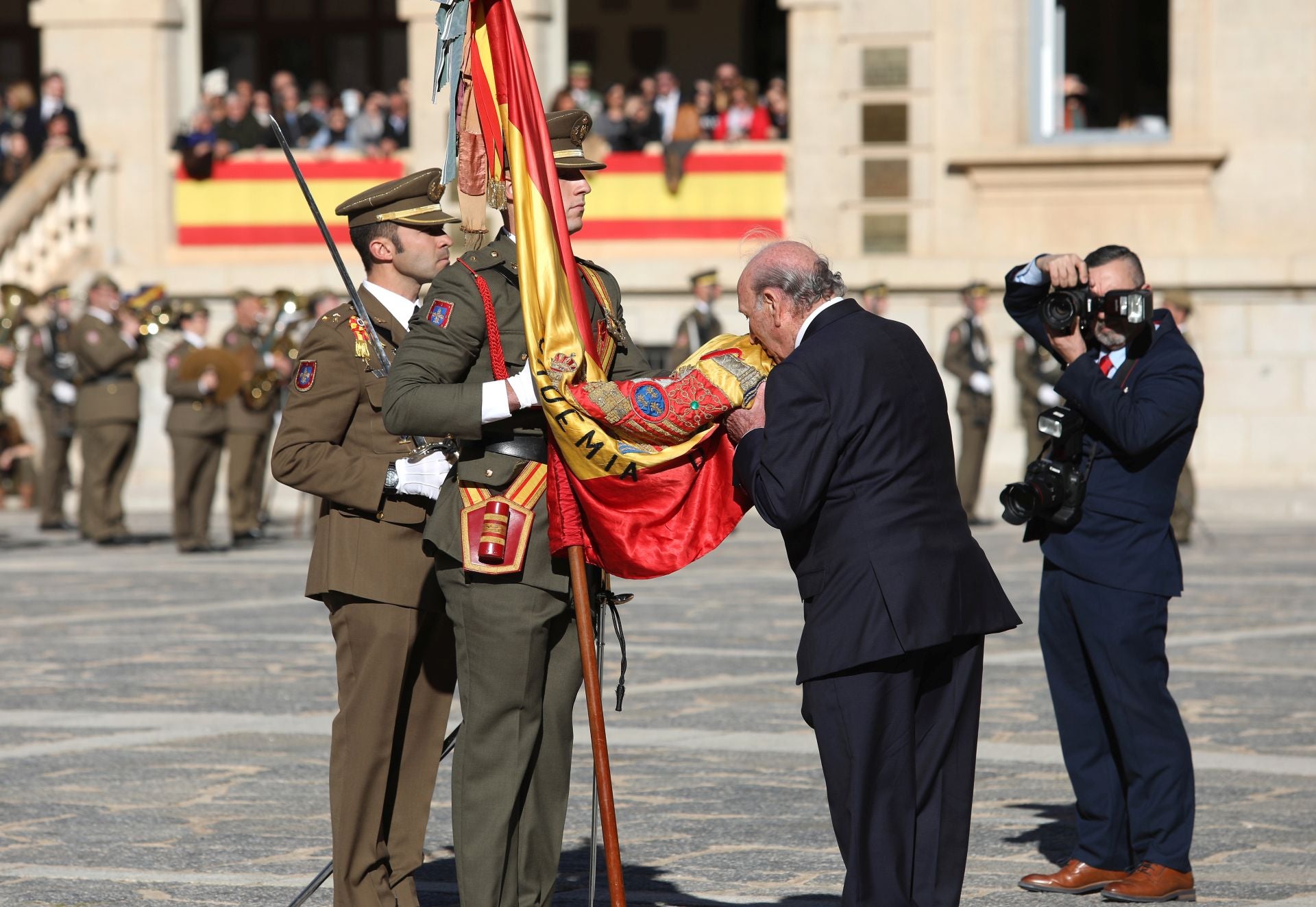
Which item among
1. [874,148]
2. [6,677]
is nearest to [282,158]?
[874,148]

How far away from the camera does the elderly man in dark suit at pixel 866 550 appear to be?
4973mm

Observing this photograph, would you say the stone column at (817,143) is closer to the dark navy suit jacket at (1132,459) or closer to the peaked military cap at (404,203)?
the dark navy suit jacket at (1132,459)

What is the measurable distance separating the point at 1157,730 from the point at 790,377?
2081 mm

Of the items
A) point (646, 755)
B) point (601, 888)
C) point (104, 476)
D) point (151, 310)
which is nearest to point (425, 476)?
point (601, 888)

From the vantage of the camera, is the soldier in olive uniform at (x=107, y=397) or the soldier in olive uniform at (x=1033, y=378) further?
the soldier in olive uniform at (x=1033, y=378)

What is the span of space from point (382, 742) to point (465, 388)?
3.51 feet

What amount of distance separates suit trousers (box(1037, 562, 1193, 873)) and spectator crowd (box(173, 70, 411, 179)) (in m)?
18.2

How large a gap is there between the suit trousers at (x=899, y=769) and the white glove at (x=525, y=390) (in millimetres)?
912

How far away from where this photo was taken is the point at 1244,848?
6773 mm

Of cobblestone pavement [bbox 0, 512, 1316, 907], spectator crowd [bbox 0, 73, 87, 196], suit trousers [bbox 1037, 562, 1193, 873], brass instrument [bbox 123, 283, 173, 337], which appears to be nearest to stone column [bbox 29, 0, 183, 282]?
spectator crowd [bbox 0, 73, 87, 196]

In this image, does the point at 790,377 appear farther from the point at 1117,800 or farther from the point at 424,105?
the point at 424,105

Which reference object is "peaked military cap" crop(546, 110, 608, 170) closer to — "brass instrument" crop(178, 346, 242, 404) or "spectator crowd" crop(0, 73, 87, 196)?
"brass instrument" crop(178, 346, 242, 404)

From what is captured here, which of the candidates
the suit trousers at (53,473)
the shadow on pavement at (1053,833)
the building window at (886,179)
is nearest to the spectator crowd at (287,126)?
the suit trousers at (53,473)

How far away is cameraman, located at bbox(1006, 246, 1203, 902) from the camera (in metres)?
6.39
